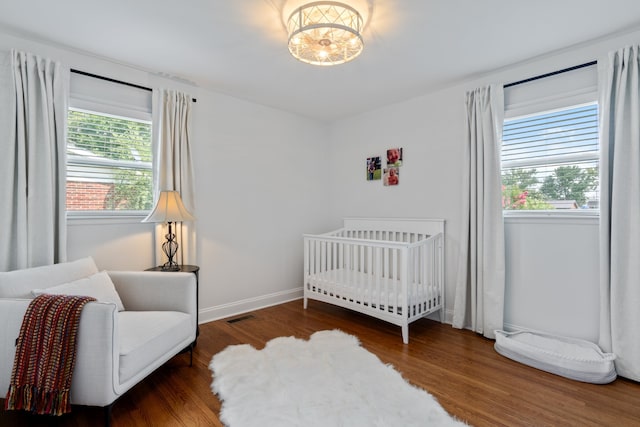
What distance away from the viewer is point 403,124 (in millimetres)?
3443

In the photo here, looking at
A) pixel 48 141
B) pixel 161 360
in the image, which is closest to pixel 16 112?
pixel 48 141

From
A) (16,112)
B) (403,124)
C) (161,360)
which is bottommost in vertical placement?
(161,360)

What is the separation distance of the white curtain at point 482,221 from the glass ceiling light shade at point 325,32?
4.56 feet

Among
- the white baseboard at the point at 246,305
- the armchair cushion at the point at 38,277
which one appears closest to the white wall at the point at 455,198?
the white baseboard at the point at 246,305

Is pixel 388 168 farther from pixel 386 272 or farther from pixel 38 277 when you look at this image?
pixel 38 277

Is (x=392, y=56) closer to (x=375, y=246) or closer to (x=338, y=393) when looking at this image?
(x=375, y=246)

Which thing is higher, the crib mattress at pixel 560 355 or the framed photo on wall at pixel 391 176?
the framed photo on wall at pixel 391 176

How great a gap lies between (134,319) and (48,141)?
1419mm

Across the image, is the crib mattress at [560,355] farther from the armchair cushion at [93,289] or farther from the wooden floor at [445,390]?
the armchair cushion at [93,289]

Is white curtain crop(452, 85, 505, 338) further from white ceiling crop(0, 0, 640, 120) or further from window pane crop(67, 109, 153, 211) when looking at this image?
window pane crop(67, 109, 153, 211)

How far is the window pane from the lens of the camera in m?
2.50

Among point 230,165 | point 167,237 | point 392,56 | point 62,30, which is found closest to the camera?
point 62,30

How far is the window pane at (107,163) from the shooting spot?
8.19 feet

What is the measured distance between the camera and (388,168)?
141 inches
